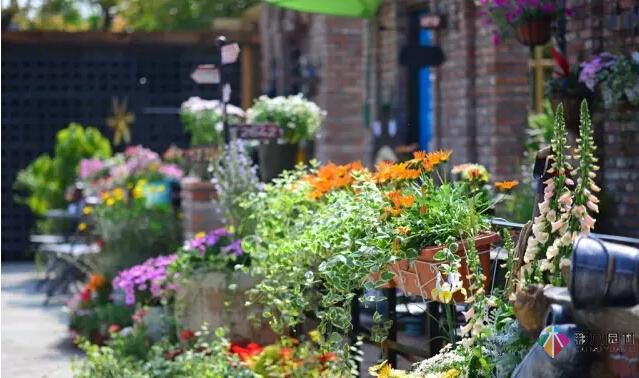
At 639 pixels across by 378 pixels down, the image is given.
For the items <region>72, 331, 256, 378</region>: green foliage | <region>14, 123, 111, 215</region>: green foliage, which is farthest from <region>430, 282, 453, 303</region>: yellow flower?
<region>14, 123, 111, 215</region>: green foliage

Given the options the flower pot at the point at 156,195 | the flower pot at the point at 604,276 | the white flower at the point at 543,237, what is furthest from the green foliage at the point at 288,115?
the flower pot at the point at 604,276

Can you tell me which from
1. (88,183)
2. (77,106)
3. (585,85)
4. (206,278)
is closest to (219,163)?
(206,278)

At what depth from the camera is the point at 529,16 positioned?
883cm

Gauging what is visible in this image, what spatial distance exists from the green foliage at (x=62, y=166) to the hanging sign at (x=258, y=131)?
27.2ft

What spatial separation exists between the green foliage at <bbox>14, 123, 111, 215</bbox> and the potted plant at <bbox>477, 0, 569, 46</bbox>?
9009mm

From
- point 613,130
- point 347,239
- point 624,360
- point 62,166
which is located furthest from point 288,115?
point 62,166

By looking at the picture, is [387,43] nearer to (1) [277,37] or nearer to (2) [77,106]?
(1) [277,37]

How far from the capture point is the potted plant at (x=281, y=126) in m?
9.94

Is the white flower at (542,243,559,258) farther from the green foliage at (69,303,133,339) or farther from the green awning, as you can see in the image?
the green awning

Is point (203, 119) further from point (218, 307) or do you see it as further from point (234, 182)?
point (218, 307)

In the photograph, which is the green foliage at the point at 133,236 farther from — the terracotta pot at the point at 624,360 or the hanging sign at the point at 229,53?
the terracotta pot at the point at 624,360

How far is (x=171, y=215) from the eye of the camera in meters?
11.0

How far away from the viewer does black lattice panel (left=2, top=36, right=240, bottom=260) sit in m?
18.2

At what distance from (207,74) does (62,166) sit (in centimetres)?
828
